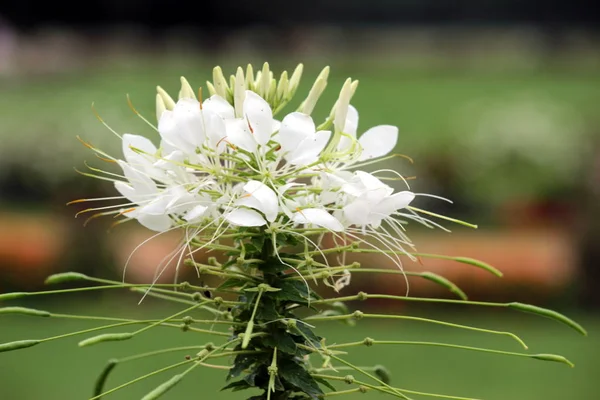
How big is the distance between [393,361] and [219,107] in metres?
2.71

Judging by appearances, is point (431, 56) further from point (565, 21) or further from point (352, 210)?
point (352, 210)

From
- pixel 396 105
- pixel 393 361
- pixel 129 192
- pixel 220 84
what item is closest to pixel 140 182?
pixel 129 192

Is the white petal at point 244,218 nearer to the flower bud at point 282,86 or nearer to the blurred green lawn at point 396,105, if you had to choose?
the flower bud at point 282,86

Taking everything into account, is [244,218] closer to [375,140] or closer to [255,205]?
[255,205]

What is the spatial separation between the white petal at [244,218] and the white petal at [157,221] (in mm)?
108

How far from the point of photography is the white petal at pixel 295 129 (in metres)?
0.82

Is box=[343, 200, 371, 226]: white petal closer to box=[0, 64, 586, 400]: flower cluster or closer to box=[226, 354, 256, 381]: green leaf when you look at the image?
box=[0, 64, 586, 400]: flower cluster

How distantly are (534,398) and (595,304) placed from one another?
2.99 ft

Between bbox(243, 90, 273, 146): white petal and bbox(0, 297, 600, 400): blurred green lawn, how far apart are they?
2.29m

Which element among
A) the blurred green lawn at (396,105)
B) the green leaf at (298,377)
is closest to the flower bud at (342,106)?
the green leaf at (298,377)

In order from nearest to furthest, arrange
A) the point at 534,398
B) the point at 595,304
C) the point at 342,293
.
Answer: the point at 534,398
the point at 342,293
the point at 595,304

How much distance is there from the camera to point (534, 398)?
3078mm

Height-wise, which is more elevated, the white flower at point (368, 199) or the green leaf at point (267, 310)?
the white flower at point (368, 199)

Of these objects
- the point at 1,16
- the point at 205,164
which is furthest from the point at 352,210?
the point at 1,16
